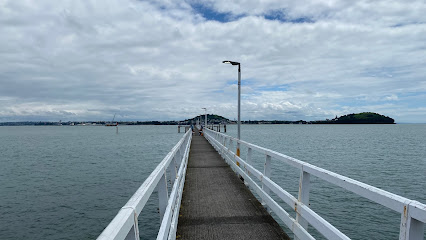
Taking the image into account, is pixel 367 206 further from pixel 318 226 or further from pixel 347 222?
pixel 318 226

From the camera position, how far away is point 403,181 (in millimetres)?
22375

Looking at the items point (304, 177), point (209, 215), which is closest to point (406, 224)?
point (304, 177)

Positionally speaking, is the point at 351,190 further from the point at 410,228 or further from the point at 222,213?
the point at 222,213

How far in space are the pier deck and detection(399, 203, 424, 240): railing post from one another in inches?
125

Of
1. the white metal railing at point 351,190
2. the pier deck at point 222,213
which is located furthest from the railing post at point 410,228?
the pier deck at point 222,213

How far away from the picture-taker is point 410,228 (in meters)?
2.27

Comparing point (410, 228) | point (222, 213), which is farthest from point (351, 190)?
point (222, 213)

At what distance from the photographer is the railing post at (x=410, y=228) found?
2258 mm

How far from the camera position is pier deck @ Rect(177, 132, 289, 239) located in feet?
17.7

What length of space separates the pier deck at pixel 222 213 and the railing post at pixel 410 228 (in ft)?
10.4

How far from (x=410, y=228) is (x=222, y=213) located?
15.0 ft

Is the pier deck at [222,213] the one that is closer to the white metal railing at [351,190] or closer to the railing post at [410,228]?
the white metal railing at [351,190]

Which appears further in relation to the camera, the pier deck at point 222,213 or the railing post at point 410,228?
the pier deck at point 222,213

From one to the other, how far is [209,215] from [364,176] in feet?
71.7
